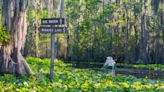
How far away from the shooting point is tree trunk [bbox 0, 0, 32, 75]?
13.1 meters

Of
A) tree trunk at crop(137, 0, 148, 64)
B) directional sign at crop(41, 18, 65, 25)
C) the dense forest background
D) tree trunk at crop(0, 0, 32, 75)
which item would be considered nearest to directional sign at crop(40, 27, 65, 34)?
directional sign at crop(41, 18, 65, 25)

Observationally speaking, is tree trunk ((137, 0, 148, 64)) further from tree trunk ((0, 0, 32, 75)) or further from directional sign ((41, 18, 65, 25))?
directional sign ((41, 18, 65, 25))

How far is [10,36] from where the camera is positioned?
13.6m

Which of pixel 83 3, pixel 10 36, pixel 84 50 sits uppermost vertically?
pixel 83 3

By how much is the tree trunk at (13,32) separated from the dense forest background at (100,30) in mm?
26824

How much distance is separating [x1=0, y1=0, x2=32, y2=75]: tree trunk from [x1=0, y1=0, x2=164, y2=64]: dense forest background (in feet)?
88.0

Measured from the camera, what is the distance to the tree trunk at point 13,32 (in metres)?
13.1

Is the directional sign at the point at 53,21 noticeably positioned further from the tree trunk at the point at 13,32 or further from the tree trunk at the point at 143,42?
the tree trunk at the point at 143,42

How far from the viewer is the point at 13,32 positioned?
13758mm

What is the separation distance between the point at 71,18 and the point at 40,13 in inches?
232

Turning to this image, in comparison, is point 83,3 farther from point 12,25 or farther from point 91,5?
point 12,25

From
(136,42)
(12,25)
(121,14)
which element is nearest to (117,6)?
(121,14)

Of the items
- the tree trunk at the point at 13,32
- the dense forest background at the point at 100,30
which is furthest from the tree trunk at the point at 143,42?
the tree trunk at the point at 13,32

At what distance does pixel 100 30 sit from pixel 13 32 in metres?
34.1
